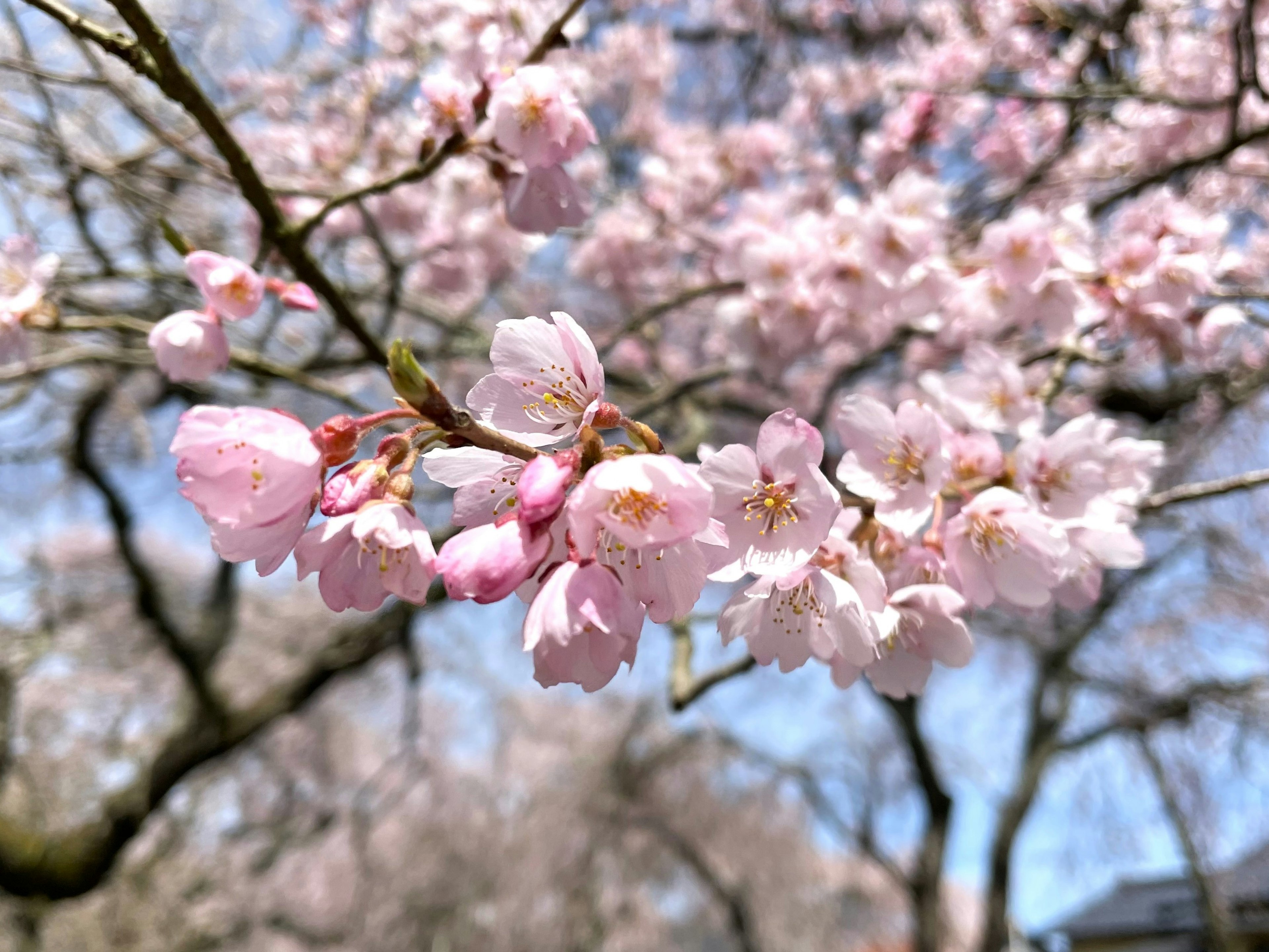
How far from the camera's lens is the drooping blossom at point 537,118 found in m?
1.34

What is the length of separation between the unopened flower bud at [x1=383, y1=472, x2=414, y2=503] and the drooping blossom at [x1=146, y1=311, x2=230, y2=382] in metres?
0.67

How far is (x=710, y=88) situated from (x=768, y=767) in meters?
6.85

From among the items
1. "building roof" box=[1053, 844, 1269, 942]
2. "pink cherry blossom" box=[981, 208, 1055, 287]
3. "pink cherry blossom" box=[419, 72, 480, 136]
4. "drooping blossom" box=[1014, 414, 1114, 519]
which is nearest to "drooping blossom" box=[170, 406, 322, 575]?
"pink cherry blossom" box=[419, 72, 480, 136]

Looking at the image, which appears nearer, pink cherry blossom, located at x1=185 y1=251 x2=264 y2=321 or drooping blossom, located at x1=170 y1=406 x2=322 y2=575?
drooping blossom, located at x1=170 y1=406 x2=322 y2=575

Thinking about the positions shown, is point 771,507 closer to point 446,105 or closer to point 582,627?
point 582,627

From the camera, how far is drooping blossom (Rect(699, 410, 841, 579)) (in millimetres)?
855

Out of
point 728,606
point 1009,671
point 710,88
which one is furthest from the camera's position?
point 1009,671

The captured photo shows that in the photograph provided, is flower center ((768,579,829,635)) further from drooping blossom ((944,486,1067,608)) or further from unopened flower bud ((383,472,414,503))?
unopened flower bud ((383,472,414,503))

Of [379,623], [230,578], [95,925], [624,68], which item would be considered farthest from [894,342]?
[95,925]

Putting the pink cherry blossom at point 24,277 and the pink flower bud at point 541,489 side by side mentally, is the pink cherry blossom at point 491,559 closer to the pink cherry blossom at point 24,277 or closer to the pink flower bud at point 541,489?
the pink flower bud at point 541,489

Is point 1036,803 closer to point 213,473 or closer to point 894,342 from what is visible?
point 894,342

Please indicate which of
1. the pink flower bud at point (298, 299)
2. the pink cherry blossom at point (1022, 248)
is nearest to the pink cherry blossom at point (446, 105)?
the pink flower bud at point (298, 299)

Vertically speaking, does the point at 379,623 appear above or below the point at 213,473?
below

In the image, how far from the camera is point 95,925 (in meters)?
6.55
